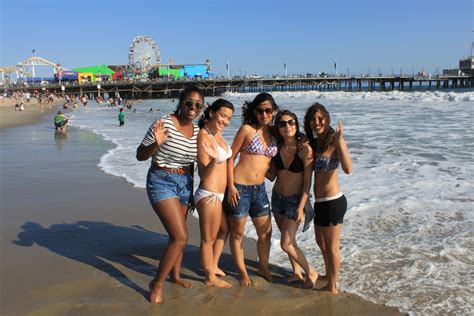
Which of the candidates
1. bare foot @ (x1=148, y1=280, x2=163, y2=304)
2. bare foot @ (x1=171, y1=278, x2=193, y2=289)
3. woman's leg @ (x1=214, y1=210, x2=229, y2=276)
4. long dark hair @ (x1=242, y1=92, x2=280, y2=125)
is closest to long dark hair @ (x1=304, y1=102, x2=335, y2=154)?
long dark hair @ (x1=242, y1=92, x2=280, y2=125)

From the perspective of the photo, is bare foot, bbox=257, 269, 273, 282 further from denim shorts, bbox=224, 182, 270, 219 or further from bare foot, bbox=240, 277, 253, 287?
denim shorts, bbox=224, 182, 270, 219

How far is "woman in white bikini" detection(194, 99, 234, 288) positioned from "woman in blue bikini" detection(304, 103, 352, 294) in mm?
703

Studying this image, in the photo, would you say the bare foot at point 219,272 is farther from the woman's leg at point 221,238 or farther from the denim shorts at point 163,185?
the denim shorts at point 163,185

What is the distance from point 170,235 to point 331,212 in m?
1.32

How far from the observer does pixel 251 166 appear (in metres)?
3.65

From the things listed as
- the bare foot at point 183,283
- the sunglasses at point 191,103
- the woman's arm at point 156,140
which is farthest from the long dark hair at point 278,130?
the bare foot at point 183,283

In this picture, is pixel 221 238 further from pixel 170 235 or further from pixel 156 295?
pixel 156 295

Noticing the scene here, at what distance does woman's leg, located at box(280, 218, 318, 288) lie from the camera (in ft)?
12.1

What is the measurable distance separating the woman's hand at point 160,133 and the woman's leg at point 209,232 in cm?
61

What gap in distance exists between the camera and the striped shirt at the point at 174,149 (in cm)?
335

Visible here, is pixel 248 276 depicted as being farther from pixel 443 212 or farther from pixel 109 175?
pixel 109 175

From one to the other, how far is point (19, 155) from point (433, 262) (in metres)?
10.7

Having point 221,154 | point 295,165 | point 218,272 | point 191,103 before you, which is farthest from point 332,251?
point 191,103

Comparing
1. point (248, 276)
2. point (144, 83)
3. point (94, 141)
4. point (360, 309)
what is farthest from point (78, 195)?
point (144, 83)
